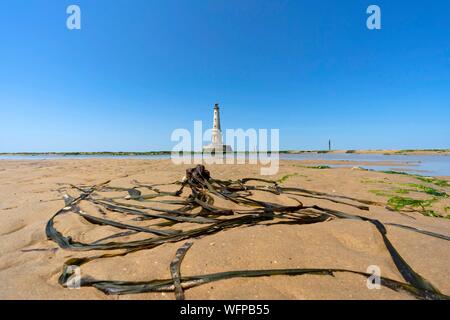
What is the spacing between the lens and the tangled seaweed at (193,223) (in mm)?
1325

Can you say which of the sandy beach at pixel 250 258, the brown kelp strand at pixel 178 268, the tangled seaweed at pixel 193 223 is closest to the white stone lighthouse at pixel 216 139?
the tangled seaweed at pixel 193 223

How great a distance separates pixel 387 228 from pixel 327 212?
0.67 meters

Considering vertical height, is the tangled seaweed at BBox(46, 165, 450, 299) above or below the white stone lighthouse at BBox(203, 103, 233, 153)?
below

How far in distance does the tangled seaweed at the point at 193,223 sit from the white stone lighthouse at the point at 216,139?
3915cm

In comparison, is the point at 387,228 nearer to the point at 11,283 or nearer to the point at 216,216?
the point at 216,216

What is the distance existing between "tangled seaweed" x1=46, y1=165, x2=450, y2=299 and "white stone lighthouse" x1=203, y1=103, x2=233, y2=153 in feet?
128

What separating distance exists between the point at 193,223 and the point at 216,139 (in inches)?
1690

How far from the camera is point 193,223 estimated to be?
2576 millimetres

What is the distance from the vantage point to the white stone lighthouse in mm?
43869

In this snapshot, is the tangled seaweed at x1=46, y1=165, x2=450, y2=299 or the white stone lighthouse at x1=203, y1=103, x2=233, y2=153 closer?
the tangled seaweed at x1=46, y1=165, x2=450, y2=299

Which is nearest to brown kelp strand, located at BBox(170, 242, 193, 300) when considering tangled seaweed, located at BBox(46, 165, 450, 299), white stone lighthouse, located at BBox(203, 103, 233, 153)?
tangled seaweed, located at BBox(46, 165, 450, 299)

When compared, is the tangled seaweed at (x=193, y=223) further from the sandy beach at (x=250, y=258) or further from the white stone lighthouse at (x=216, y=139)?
the white stone lighthouse at (x=216, y=139)

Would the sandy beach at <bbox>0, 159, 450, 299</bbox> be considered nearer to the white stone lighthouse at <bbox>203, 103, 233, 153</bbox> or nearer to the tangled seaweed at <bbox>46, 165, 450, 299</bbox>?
the tangled seaweed at <bbox>46, 165, 450, 299</bbox>
